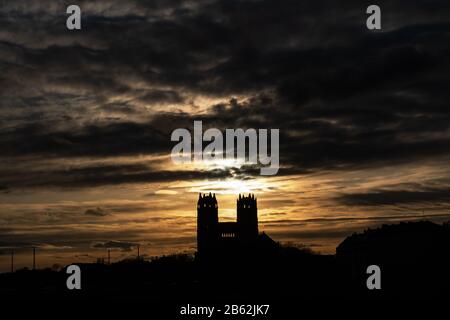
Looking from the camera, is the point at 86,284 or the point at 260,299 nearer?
the point at 260,299

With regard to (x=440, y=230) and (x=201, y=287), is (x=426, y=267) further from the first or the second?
(x=201, y=287)
